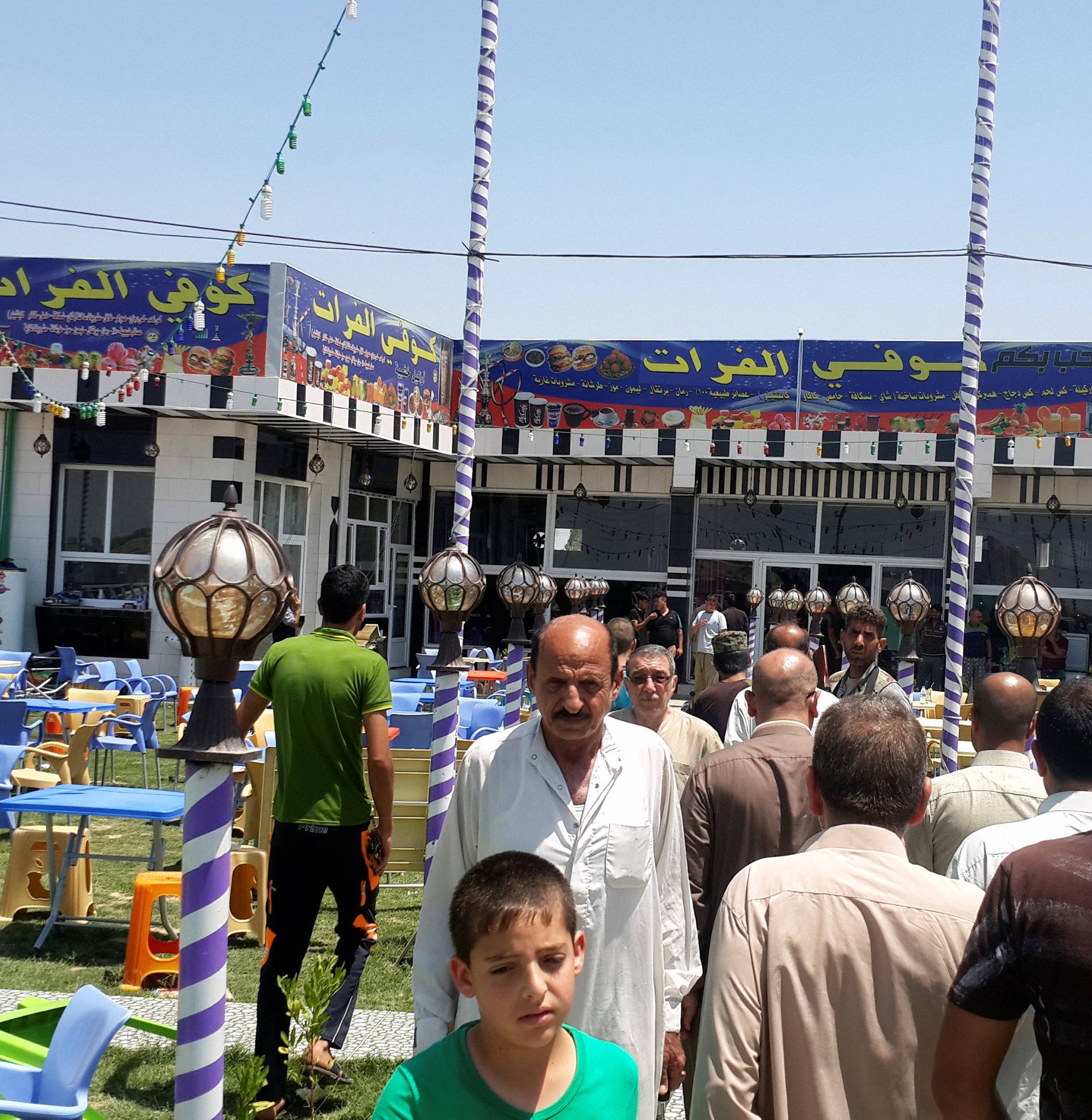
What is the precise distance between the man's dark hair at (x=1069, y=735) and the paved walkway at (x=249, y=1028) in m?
2.45

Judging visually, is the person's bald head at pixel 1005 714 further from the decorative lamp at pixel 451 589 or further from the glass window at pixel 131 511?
the glass window at pixel 131 511

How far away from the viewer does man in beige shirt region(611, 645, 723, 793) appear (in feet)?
16.0

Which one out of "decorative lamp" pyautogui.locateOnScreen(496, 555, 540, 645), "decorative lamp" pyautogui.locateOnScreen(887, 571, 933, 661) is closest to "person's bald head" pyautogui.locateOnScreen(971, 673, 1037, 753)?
"decorative lamp" pyautogui.locateOnScreen(887, 571, 933, 661)

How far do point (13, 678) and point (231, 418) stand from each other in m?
6.38

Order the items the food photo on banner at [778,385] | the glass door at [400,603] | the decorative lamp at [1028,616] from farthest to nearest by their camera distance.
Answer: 1. the glass door at [400,603]
2. the food photo on banner at [778,385]
3. the decorative lamp at [1028,616]

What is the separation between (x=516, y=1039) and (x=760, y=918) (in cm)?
46

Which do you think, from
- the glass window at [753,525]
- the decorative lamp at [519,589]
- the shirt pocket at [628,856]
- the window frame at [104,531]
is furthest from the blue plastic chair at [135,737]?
the glass window at [753,525]

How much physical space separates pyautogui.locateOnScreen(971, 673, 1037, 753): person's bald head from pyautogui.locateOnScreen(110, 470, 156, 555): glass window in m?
15.0

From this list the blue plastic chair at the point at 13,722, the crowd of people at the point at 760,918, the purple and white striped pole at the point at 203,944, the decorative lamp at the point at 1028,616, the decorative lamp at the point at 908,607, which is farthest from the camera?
the decorative lamp at the point at 908,607

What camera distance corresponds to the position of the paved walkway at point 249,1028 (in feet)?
15.9

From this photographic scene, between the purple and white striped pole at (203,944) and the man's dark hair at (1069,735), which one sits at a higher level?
the man's dark hair at (1069,735)

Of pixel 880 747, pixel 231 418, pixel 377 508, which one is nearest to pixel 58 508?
pixel 231 418

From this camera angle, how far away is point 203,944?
9.07ft

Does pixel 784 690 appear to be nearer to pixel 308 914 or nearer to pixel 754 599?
pixel 308 914
